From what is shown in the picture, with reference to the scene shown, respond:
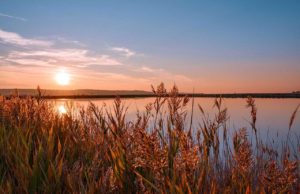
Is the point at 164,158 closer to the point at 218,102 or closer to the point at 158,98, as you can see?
the point at 158,98

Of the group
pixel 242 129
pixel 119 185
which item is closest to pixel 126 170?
pixel 119 185

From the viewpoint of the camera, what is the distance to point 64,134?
6031 mm

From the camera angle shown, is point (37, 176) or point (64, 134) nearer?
point (37, 176)

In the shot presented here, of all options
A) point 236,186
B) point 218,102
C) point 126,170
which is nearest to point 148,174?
point 126,170

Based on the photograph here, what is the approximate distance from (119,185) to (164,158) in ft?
5.27

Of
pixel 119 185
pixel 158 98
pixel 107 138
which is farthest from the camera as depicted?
pixel 107 138

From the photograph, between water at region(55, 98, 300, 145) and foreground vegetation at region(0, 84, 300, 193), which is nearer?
foreground vegetation at region(0, 84, 300, 193)

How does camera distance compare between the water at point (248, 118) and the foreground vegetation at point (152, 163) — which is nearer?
the foreground vegetation at point (152, 163)

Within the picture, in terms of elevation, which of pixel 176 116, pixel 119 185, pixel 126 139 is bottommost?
pixel 119 185

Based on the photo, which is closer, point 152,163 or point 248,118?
point 152,163

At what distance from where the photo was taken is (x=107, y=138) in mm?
5141

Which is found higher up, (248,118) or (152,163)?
(152,163)

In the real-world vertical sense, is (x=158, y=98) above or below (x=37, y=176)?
above

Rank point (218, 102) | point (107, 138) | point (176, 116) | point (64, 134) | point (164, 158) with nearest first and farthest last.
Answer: point (164, 158)
point (176, 116)
point (218, 102)
point (107, 138)
point (64, 134)
